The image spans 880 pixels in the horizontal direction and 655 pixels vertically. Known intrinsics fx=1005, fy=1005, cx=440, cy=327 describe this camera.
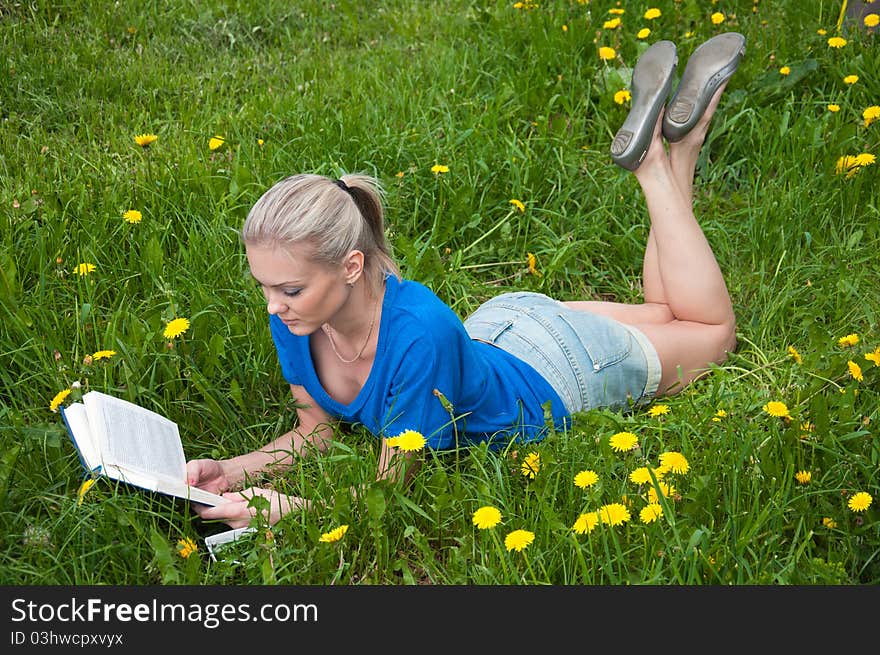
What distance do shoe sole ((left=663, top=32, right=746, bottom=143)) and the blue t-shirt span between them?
1.00 meters

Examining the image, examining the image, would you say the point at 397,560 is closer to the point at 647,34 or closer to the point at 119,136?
the point at 119,136

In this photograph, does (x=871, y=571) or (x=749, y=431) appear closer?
(x=871, y=571)

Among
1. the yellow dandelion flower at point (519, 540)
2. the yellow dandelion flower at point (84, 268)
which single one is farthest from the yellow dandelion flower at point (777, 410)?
the yellow dandelion flower at point (84, 268)

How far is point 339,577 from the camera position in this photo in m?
2.26

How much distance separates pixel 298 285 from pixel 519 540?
76 centimetres

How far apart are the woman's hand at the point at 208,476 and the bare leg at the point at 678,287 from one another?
123 cm

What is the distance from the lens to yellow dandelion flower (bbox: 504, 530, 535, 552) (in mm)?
2168

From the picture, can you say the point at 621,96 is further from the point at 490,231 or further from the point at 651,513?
the point at 651,513

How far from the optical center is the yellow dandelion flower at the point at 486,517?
2221 millimetres

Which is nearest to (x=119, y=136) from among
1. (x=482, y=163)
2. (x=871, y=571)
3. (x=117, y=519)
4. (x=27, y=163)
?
(x=27, y=163)

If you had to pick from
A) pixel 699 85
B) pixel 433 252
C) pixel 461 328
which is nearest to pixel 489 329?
pixel 461 328

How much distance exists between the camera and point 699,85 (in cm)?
324

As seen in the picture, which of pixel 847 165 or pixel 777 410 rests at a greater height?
pixel 847 165

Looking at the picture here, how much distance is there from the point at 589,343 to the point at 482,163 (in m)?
1.06
